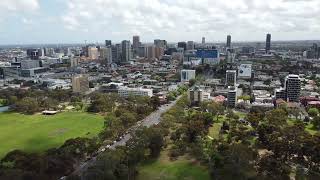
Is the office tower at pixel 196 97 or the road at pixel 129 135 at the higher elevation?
the office tower at pixel 196 97

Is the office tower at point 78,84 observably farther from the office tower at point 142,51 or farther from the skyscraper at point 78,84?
the office tower at point 142,51

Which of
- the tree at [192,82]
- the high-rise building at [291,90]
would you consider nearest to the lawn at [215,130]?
the high-rise building at [291,90]

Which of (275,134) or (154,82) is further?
(154,82)

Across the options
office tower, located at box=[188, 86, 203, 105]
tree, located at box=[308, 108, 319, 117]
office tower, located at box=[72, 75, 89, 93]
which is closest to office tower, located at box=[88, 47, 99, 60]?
office tower, located at box=[72, 75, 89, 93]

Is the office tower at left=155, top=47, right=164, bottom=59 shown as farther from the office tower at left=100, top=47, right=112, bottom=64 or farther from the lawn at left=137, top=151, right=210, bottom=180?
the lawn at left=137, top=151, right=210, bottom=180

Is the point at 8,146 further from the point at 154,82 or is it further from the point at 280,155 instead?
the point at 154,82

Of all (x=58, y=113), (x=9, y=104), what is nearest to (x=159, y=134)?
(x=58, y=113)
